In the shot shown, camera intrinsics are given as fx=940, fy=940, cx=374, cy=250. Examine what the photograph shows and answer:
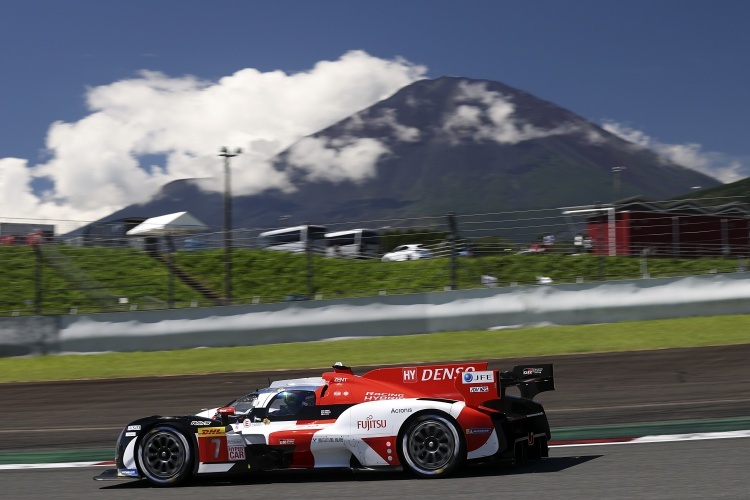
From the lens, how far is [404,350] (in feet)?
66.3

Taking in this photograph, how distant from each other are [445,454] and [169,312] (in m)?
16.1

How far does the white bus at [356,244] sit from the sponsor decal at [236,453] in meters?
17.9

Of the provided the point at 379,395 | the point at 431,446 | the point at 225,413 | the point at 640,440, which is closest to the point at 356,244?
the point at 640,440

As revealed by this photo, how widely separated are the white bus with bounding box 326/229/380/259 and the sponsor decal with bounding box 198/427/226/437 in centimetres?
1786

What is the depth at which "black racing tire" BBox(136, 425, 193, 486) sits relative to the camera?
335 inches

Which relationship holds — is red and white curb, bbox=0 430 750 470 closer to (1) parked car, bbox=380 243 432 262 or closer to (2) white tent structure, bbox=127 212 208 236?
(1) parked car, bbox=380 243 432 262

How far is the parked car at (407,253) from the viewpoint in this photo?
26.1 metres

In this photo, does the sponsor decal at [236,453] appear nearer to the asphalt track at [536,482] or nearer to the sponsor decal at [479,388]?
the asphalt track at [536,482]

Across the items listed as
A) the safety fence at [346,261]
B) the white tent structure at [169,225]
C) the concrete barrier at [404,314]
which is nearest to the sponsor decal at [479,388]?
the concrete barrier at [404,314]

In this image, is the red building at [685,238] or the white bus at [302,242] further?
the red building at [685,238]

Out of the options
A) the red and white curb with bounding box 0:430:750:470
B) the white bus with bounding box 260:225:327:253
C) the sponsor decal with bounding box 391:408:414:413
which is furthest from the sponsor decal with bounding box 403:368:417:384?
the white bus with bounding box 260:225:327:253

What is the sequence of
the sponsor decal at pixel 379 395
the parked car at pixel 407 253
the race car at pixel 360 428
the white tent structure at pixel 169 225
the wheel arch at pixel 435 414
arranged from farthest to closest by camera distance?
the white tent structure at pixel 169 225 < the parked car at pixel 407 253 < the sponsor decal at pixel 379 395 < the race car at pixel 360 428 < the wheel arch at pixel 435 414

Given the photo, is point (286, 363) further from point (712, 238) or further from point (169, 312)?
point (712, 238)

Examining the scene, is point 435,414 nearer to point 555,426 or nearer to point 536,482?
point 536,482
